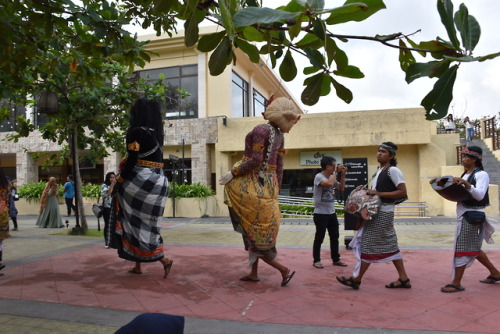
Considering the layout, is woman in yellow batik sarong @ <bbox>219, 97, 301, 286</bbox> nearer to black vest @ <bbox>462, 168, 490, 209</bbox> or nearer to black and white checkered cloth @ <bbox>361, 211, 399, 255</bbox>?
black and white checkered cloth @ <bbox>361, 211, 399, 255</bbox>

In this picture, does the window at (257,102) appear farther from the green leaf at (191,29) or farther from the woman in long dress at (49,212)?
the green leaf at (191,29)

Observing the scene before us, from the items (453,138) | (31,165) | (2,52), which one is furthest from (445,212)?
(31,165)

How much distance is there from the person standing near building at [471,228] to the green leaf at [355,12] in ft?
10.6

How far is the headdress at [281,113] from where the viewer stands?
14.8ft

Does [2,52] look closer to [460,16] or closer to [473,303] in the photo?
[460,16]

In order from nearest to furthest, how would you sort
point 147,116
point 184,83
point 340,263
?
point 147,116
point 340,263
point 184,83

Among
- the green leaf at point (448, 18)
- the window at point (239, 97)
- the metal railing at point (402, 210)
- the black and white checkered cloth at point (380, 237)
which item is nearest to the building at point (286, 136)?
the window at point (239, 97)

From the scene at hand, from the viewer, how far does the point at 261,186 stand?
14.4 feet

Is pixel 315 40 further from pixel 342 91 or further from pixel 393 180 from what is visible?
pixel 393 180

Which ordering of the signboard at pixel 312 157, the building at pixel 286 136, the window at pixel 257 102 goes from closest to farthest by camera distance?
1. the building at pixel 286 136
2. the signboard at pixel 312 157
3. the window at pixel 257 102

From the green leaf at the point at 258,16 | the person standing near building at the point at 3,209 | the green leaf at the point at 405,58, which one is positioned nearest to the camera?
the green leaf at the point at 258,16

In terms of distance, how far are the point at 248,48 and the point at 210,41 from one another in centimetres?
20

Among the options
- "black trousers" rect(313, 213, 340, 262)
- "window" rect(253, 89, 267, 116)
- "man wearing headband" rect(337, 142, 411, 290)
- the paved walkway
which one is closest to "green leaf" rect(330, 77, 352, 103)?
the paved walkway

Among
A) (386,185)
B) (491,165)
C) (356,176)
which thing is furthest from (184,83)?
(386,185)
